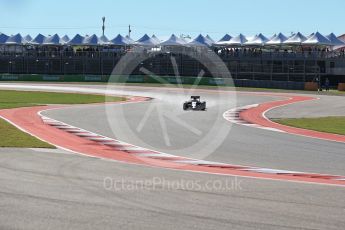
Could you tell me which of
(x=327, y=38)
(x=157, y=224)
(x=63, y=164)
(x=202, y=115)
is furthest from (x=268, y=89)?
(x=157, y=224)

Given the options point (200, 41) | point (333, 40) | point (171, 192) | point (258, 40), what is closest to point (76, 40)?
point (200, 41)

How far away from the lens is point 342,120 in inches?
1003

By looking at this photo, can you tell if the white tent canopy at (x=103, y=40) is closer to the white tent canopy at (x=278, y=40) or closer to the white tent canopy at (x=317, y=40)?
the white tent canopy at (x=278, y=40)

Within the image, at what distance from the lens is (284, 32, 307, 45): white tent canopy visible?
192ft

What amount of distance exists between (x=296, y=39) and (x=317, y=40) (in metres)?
2.89

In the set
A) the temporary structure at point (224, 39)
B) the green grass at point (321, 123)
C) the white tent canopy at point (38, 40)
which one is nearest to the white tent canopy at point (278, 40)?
the temporary structure at point (224, 39)

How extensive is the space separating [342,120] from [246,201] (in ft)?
59.5

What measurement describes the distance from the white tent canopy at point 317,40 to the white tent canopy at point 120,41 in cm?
2013

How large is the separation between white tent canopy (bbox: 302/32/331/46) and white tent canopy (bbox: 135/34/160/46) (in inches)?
652

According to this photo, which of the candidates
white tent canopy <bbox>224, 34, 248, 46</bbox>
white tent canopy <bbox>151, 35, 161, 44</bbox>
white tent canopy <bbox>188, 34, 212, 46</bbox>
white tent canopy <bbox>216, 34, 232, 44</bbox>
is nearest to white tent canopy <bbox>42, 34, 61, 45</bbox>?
white tent canopy <bbox>151, 35, 161, 44</bbox>

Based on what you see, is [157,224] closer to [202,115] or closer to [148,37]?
[202,115]

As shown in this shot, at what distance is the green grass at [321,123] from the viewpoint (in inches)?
833

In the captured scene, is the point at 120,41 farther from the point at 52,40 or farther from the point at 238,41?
the point at 238,41

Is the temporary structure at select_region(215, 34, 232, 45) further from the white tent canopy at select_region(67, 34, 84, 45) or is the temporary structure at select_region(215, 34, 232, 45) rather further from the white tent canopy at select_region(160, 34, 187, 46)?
the white tent canopy at select_region(67, 34, 84, 45)
